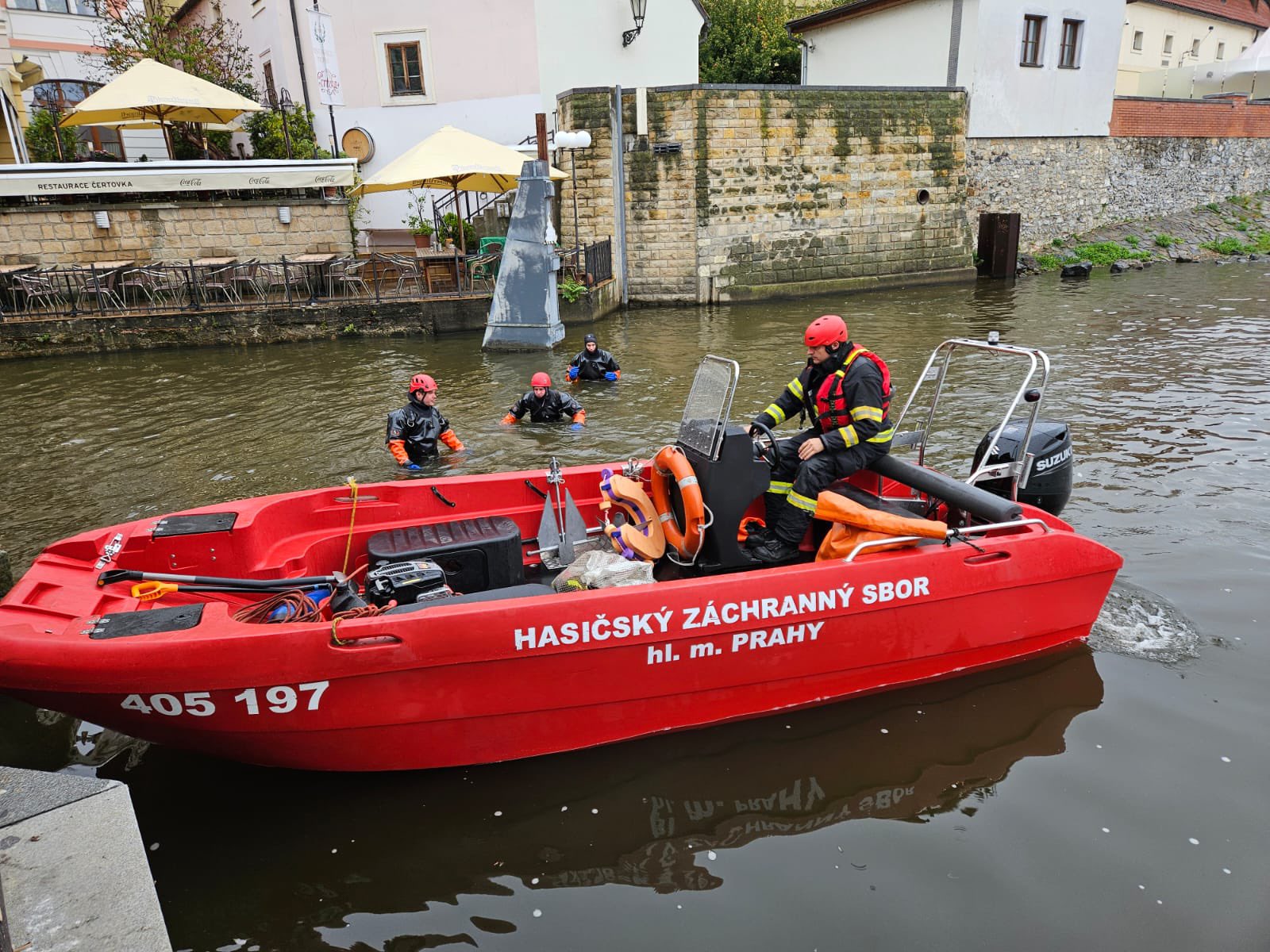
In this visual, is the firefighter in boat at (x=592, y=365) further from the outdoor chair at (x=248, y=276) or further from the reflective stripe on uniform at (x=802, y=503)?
the outdoor chair at (x=248, y=276)

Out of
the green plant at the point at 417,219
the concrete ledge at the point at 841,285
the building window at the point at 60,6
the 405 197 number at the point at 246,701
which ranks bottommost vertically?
the concrete ledge at the point at 841,285

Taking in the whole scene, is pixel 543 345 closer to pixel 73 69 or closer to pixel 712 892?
pixel 712 892

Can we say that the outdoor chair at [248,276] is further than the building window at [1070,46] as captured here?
No

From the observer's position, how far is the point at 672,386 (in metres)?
11.9

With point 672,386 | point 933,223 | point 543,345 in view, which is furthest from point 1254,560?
point 933,223

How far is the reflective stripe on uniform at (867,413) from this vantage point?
4941 mm

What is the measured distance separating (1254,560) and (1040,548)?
9.01 feet

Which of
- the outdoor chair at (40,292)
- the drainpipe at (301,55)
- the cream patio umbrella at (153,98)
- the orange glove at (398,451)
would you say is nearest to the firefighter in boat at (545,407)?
the orange glove at (398,451)

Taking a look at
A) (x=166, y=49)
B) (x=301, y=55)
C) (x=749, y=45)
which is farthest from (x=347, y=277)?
(x=749, y=45)

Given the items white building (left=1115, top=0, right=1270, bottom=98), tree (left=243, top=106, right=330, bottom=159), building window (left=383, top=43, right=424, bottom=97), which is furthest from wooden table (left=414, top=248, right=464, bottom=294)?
white building (left=1115, top=0, right=1270, bottom=98)

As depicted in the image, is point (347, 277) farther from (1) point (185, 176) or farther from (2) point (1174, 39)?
(2) point (1174, 39)

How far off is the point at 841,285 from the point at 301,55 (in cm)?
1426

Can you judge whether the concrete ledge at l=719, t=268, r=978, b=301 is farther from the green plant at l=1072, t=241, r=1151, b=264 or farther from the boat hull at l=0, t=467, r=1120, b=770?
the boat hull at l=0, t=467, r=1120, b=770

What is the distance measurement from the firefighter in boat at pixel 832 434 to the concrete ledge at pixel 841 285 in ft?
51.3
